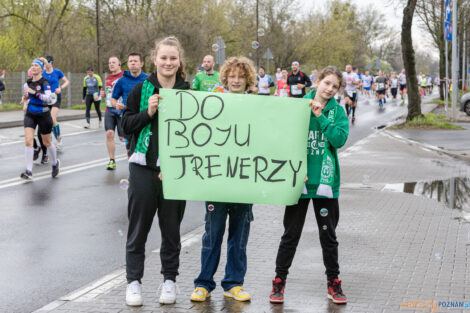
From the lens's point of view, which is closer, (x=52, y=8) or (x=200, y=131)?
(x=200, y=131)

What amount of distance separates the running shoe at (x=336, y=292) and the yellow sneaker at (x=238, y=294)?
58cm

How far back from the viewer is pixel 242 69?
16.0 feet

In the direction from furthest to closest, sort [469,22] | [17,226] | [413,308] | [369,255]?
1. [469,22]
2. [17,226]
3. [369,255]
4. [413,308]

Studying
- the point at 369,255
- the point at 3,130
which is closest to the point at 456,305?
the point at 369,255

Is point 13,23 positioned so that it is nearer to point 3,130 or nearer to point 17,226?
point 3,130

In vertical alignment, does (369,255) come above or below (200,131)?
below

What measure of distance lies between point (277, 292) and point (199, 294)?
0.55 meters

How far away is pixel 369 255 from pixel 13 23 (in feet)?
118

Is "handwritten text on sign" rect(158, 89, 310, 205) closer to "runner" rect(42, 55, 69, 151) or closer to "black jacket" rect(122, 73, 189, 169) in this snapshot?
"black jacket" rect(122, 73, 189, 169)

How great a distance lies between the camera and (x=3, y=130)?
20.9 meters

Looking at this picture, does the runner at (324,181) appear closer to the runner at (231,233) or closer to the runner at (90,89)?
the runner at (231,233)

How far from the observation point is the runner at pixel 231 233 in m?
4.90

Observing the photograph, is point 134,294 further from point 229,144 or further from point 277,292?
point 229,144

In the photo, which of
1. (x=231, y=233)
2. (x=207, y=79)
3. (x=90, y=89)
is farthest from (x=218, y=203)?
(x=90, y=89)
